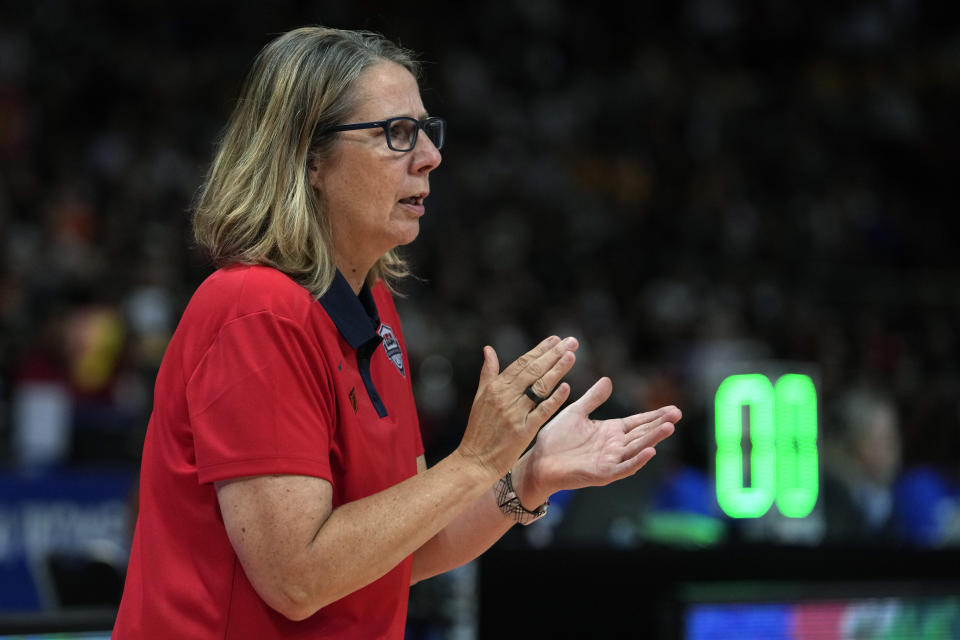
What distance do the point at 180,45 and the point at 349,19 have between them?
207 centimetres

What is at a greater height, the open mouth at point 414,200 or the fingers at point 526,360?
the open mouth at point 414,200

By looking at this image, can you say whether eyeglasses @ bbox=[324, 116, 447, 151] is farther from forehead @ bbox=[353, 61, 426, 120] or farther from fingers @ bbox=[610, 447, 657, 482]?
fingers @ bbox=[610, 447, 657, 482]

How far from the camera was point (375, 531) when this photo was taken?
6.04 feet

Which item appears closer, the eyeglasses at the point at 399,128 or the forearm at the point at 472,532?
the eyeglasses at the point at 399,128

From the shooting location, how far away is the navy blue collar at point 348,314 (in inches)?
79.0

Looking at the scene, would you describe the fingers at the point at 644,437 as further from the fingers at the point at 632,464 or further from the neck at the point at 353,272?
the neck at the point at 353,272

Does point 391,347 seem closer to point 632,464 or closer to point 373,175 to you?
point 373,175

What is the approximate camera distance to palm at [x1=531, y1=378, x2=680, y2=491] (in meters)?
2.17

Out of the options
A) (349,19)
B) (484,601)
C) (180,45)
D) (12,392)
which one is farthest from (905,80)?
(484,601)

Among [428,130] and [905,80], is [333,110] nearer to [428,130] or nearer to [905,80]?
[428,130]

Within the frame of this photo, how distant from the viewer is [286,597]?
181cm

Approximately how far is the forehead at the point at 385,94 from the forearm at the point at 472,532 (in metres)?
0.69

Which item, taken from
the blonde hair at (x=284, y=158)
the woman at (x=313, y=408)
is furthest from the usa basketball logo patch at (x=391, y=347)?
the blonde hair at (x=284, y=158)

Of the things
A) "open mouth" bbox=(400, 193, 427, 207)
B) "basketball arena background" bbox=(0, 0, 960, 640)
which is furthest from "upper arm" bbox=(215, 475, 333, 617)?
"basketball arena background" bbox=(0, 0, 960, 640)
